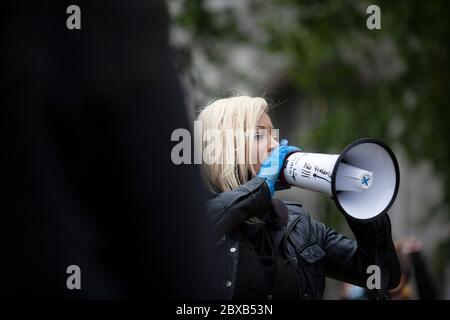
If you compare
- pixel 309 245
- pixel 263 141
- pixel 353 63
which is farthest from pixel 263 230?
pixel 353 63

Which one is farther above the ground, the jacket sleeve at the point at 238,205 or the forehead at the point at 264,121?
the forehead at the point at 264,121

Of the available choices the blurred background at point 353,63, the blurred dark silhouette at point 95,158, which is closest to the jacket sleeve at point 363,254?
the blurred dark silhouette at point 95,158

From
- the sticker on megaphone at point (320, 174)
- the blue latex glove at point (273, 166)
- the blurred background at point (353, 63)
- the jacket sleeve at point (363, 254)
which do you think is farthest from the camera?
the blurred background at point (353, 63)

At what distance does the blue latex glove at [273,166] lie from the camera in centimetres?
299

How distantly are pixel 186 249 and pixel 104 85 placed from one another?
211 millimetres

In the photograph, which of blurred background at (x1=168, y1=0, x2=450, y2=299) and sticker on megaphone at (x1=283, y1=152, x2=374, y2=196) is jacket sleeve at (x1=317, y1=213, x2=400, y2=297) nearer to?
sticker on megaphone at (x1=283, y1=152, x2=374, y2=196)

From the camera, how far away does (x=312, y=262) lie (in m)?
3.08

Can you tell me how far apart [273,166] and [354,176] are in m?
0.33

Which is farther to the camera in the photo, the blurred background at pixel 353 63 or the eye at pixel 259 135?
the blurred background at pixel 353 63

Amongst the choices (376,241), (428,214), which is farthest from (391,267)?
(428,214)

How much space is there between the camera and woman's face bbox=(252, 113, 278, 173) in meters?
3.06

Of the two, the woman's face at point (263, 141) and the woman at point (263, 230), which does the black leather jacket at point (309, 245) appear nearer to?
the woman at point (263, 230)

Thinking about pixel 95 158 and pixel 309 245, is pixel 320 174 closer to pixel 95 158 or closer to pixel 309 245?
pixel 309 245
